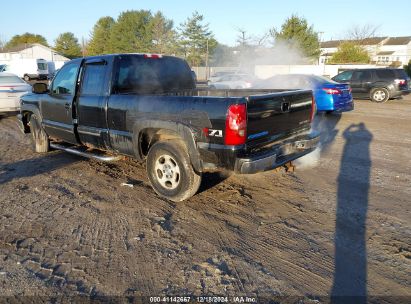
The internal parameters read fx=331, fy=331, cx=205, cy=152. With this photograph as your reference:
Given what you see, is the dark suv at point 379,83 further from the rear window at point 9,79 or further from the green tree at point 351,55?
the green tree at point 351,55

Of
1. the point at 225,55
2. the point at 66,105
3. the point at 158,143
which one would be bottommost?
the point at 158,143

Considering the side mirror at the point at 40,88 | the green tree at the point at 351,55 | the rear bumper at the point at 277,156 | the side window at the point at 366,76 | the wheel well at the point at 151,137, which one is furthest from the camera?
the green tree at the point at 351,55

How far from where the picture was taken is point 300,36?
131ft

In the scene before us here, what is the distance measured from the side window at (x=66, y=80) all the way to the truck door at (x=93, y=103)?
27cm

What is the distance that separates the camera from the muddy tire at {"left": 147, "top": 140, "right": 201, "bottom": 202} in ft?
13.3

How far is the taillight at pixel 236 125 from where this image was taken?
347cm

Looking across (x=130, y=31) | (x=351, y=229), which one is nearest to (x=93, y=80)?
(x=351, y=229)

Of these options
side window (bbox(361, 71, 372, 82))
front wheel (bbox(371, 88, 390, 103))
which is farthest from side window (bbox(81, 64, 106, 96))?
front wheel (bbox(371, 88, 390, 103))

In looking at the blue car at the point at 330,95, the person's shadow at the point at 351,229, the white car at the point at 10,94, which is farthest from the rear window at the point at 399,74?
the white car at the point at 10,94

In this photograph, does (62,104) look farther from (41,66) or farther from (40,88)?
(41,66)

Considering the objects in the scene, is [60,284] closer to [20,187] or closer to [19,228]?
[19,228]

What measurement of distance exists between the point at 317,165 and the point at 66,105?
4.45 meters

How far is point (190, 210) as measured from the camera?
163 inches

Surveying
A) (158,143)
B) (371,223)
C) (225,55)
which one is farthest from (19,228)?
(225,55)
